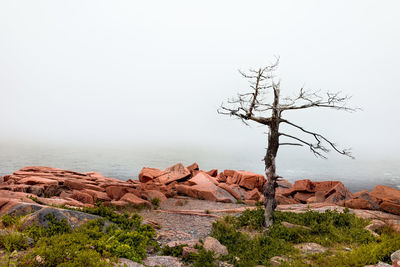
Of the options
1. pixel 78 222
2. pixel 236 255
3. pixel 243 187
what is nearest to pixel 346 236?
pixel 236 255

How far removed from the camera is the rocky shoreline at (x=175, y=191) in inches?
721

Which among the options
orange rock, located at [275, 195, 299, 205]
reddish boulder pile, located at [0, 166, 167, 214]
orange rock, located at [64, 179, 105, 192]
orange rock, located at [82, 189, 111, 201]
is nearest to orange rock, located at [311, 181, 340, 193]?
orange rock, located at [275, 195, 299, 205]

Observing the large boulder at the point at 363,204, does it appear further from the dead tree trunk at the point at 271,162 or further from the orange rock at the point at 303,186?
the dead tree trunk at the point at 271,162

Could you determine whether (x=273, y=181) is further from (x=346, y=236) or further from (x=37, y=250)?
(x=37, y=250)

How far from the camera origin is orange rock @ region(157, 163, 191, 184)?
26.0m

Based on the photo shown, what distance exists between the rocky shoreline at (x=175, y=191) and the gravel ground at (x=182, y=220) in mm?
1133

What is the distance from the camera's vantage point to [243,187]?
26.5 metres

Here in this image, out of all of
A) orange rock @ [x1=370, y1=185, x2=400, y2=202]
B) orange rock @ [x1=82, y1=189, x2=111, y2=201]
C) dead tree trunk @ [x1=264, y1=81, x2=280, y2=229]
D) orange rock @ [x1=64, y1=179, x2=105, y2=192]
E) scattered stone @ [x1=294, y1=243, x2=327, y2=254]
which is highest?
dead tree trunk @ [x1=264, y1=81, x2=280, y2=229]

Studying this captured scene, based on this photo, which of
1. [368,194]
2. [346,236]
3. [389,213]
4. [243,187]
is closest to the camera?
[346,236]

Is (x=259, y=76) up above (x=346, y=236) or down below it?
above

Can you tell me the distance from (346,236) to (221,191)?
1168 centimetres

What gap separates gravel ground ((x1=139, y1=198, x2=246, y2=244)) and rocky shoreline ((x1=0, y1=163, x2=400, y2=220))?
113cm

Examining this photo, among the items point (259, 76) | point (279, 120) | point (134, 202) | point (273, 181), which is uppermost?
point (259, 76)

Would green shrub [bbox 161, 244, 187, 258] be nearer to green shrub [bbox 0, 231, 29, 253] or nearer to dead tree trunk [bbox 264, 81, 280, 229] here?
green shrub [bbox 0, 231, 29, 253]
